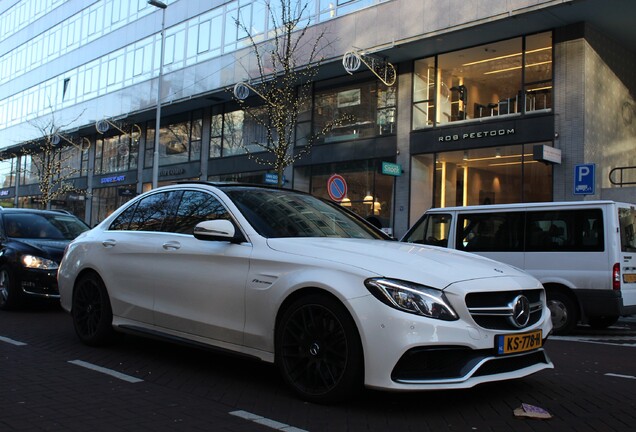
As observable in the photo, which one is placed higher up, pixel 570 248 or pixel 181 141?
pixel 181 141

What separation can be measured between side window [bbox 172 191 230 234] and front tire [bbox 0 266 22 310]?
4.74 meters

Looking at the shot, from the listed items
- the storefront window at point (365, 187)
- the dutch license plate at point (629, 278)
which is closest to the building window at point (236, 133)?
the storefront window at point (365, 187)

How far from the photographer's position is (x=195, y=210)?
545 centimetres

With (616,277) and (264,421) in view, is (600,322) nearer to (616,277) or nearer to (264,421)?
(616,277)

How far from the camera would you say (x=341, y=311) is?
3.98 metres

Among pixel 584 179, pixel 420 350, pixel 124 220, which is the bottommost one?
pixel 420 350

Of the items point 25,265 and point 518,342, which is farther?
point 25,265

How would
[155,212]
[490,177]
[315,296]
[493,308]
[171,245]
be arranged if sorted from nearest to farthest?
[493,308], [315,296], [171,245], [155,212], [490,177]

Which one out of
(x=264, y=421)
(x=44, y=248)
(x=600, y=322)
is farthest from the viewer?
(x=600, y=322)

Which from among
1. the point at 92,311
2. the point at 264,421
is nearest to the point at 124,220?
the point at 92,311

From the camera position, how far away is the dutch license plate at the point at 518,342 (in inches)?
155

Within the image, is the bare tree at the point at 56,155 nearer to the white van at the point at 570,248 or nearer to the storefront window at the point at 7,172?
the storefront window at the point at 7,172

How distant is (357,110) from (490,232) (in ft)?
43.0

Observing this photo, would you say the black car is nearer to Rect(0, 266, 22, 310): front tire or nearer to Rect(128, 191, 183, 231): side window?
Rect(0, 266, 22, 310): front tire
